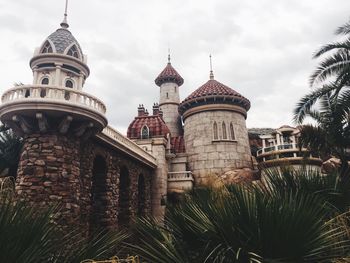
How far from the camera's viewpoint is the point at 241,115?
29141 millimetres

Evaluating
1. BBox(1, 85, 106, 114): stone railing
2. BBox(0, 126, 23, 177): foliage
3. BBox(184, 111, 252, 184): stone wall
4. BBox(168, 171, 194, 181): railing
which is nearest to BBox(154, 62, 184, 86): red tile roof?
BBox(184, 111, 252, 184): stone wall

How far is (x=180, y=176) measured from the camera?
25.6 metres

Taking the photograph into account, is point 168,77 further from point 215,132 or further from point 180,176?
point 180,176

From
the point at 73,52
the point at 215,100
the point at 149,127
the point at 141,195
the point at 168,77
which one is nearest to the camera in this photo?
the point at 73,52

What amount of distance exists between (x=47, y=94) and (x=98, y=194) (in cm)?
611

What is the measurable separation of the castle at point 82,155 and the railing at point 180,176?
39mm

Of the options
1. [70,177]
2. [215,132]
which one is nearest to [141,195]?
[215,132]

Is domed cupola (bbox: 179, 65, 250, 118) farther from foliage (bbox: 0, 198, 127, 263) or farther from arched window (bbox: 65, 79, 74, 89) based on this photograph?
foliage (bbox: 0, 198, 127, 263)

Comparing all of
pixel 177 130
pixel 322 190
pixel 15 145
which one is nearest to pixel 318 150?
pixel 322 190

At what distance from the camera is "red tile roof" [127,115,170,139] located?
2909 cm

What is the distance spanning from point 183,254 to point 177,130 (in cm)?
3417

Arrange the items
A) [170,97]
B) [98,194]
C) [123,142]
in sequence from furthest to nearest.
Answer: [170,97]
[123,142]
[98,194]

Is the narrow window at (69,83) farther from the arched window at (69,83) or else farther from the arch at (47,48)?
the arch at (47,48)

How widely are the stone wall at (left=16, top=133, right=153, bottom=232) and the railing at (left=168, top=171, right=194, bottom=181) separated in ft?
29.2
